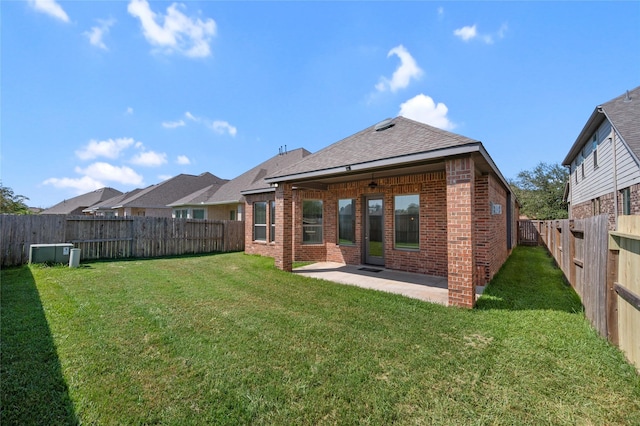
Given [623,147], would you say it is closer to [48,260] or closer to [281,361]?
[281,361]

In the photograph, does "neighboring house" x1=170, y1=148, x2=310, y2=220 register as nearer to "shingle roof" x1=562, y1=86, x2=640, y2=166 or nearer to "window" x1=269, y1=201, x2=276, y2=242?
"window" x1=269, y1=201, x2=276, y2=242

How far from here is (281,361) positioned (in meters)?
3.10

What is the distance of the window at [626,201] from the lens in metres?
9.99

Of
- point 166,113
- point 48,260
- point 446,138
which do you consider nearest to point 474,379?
point 446,138

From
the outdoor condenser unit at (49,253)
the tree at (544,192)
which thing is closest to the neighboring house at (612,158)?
the tree at (544,192)

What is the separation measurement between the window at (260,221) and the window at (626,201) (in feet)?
45.5

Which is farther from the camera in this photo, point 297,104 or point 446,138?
point 297,104

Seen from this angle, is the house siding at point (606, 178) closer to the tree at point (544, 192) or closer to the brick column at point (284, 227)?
the brick column at point (284, 227)

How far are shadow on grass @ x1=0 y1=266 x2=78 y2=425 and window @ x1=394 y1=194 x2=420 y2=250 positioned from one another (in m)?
7.85

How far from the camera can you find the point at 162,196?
22.2m

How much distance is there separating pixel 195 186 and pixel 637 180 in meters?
27.0

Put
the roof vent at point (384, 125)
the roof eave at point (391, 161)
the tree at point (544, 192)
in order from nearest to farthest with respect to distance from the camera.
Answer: the roof eave at point (391, 161) → the roof vent at point (384, 125) → the tree at point (544, 192)

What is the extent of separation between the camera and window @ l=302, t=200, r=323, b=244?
10.5m

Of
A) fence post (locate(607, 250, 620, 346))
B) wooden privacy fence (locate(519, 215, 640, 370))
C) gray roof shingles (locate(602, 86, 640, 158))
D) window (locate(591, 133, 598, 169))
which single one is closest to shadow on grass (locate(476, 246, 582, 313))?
wooden privacy fence (locate(519, 215, 640, 370))
